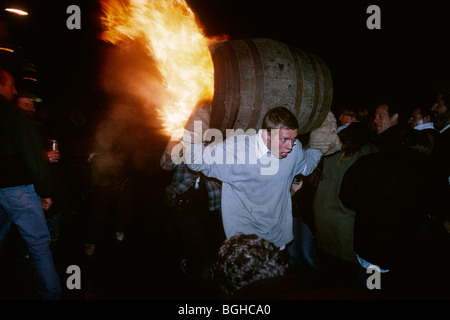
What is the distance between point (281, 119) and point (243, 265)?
4.32 feet

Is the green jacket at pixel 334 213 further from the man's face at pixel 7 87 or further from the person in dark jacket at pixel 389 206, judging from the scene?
the man's face at pixel 7 87

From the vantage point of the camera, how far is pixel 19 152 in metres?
2.69

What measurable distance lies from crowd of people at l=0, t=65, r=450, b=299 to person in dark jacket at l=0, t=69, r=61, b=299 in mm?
11

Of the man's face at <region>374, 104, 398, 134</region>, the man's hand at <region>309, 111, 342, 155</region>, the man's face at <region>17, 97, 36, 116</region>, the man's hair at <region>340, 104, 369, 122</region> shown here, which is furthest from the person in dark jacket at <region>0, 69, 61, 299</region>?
the man's face at <region>374, 104, 398, 134</region>

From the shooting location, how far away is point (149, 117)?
684cm

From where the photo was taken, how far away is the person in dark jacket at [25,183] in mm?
2613

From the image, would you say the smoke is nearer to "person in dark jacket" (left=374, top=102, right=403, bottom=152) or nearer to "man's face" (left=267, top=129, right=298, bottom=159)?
"man's face" (left=267, top=129, right=298, bottom=159)

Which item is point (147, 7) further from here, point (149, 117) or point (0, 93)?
point (149, 117)

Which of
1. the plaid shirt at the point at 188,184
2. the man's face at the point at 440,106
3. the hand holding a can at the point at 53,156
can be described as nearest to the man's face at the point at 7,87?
the hand holding a can at the point at 53,156

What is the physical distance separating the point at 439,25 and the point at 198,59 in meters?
6.43

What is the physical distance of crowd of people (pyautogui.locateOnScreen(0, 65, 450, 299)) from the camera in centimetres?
144

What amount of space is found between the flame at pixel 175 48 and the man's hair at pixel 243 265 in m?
1.38

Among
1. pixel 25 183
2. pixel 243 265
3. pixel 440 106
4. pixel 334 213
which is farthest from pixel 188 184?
pixel 440 106

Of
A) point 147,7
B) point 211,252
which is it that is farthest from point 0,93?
point 211,252
